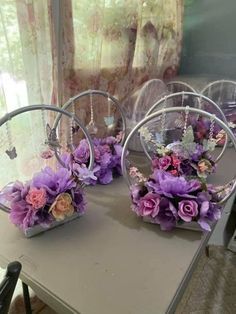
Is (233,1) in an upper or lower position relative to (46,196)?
upper

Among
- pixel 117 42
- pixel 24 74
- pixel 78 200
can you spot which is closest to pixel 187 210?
pixel 78 200

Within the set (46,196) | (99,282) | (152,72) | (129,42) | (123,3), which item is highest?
(123,3)

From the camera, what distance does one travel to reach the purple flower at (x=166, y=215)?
0.79 m

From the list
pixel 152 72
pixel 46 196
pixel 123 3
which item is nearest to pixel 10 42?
pixel 46 196

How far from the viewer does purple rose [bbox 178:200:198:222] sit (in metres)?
0.77

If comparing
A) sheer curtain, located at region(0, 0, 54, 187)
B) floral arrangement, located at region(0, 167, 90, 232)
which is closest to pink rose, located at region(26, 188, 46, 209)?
floral arrangement, located at region(0, 167, 90, 232)

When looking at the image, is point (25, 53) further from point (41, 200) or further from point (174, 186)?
point (174, 186)

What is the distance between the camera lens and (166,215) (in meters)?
0.80

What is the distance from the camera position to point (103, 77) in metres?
1.34

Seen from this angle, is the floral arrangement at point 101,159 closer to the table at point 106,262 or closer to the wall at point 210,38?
the table at point 106,262

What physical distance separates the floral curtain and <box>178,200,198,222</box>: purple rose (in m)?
0.63

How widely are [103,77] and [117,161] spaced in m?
0.46

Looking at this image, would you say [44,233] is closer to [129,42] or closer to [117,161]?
[117,161]

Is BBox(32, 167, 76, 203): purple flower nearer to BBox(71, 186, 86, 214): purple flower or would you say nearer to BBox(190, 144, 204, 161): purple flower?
BBox(71, 186, 86, 214): purple flower
